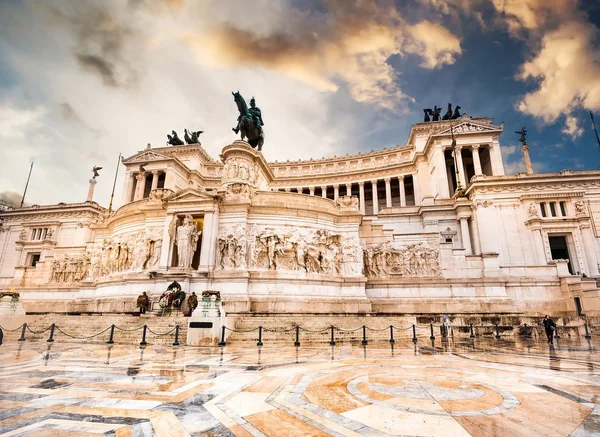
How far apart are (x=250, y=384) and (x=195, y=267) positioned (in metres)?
18.1

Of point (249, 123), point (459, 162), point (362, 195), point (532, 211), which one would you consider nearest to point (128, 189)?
point (249, 123)

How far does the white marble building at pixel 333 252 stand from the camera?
73.8 feet

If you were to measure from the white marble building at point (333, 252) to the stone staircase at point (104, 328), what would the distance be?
11.7ft

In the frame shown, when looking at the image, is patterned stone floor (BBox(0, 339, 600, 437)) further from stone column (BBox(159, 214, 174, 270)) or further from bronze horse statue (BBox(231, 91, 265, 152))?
bronze horse statue (BBox(231, 91, 265, 152))

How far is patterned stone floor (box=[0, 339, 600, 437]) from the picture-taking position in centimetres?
446

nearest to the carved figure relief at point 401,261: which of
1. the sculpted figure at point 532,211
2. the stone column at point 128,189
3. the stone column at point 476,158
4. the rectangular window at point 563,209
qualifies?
the sculpted figure at point 532,211

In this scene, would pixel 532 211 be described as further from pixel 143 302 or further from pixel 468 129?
pixel 143 302

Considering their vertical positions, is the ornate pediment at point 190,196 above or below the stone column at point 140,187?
below

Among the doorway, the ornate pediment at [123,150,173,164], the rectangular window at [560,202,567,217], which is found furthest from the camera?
the ornate pediment at [123,150,173,164]

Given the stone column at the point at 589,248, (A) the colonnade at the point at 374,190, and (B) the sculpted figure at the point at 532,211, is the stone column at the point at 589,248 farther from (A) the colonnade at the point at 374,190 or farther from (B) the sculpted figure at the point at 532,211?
(A) the colonnade at the point at 374,190

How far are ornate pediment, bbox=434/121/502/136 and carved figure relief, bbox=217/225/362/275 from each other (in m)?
34.1

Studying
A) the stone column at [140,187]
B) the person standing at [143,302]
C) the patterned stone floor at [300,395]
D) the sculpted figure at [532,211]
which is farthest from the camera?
the stone column at [140,187]

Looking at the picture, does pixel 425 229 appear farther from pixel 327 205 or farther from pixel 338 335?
pixel 338 335

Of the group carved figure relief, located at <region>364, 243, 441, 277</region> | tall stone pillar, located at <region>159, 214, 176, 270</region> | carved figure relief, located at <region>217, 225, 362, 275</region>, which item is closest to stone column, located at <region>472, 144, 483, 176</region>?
carved figure relief, located at <region>364, 243, 441, 277</region>
